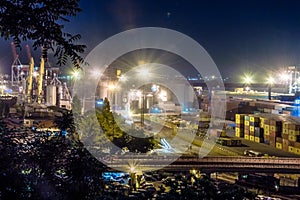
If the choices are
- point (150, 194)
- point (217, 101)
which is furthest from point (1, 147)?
point (217, 101)

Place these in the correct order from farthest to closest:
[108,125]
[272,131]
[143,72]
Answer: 1. [143,72]
2. [272,131]
3. [108,125]

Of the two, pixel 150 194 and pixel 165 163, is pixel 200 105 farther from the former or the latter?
pixel 150 194

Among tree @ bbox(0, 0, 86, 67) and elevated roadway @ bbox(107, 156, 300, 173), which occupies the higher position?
tree @ bbox(0, 0, 86, 67)

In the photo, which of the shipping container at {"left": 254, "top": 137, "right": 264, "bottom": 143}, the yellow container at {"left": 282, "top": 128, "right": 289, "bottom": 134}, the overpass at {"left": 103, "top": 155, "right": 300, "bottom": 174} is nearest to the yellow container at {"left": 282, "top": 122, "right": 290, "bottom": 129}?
the yellow container at {"left": 282, "top": 128, "right": 289, "bottom": 134}

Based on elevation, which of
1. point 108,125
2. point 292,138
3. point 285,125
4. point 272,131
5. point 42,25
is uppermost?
point 42,25

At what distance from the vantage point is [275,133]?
1146 centimetres

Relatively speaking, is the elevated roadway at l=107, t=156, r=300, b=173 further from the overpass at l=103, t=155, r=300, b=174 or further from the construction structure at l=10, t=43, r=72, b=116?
the construction structure at l=10, t=43, r=72, b=116

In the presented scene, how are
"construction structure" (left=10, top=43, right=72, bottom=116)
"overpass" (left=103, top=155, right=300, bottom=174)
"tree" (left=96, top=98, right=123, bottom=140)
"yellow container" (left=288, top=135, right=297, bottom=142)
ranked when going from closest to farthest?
"overpass" (left=103, top=155, right=300, bottom=174) < "tree" (left=96, top=98, right=123, bottom=140) < "yellow container" (left=288, top=135, right=297, bottom=142) < "construction structure" (left=10, top=43, right=72, bottom=116)

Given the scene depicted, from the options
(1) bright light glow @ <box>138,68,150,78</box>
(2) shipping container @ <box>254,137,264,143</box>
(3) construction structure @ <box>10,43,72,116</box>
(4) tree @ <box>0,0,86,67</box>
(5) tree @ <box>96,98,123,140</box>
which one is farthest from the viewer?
(1) bright light glow @ <box>138,68,150,78</box>

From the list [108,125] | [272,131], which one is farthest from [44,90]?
[272,131]

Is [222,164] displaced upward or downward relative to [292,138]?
downward

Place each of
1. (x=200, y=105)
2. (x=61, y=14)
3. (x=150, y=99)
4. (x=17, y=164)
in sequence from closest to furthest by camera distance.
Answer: (x=61, y=14), (x=17, y=164), (x=150, y=99), (x=200, y=105)

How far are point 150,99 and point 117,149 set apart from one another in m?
14.1

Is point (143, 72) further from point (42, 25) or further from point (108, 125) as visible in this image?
point (42, 25)
